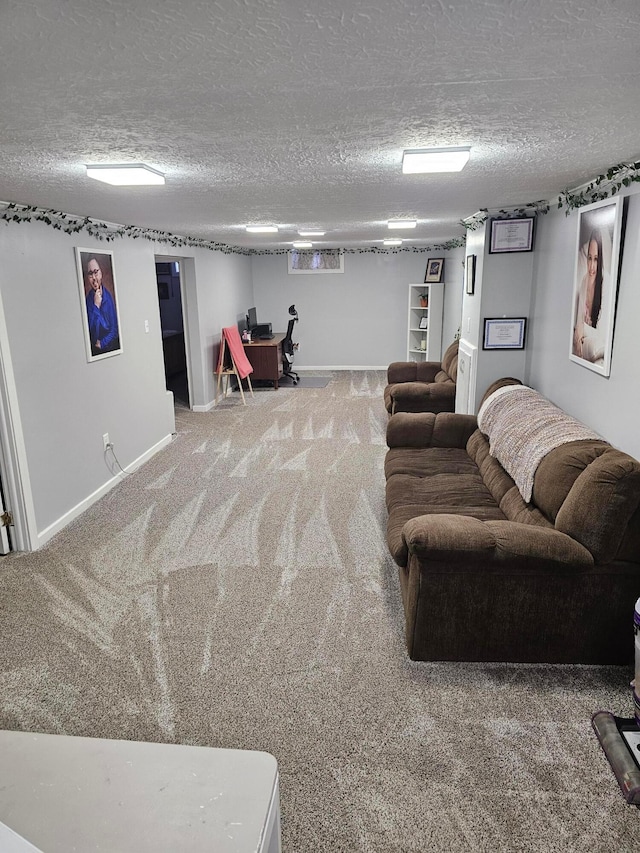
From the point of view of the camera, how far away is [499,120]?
1.79m

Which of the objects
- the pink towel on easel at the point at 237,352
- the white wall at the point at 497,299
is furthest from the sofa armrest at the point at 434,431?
the pink towel on easel at the point at 237,352

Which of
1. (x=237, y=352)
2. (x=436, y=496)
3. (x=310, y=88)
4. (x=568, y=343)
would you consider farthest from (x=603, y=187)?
(x=237, y=352)

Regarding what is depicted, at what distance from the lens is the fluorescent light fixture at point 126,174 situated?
7.57 feet

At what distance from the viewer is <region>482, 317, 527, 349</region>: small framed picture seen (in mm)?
4359

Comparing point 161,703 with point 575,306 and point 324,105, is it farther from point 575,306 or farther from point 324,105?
point 575,306

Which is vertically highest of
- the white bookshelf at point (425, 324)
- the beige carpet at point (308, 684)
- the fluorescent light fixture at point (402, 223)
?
the fluorescent light fixture at point (402, 223)

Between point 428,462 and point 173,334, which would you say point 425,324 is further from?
point 428,462

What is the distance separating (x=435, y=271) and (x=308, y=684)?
7.59m

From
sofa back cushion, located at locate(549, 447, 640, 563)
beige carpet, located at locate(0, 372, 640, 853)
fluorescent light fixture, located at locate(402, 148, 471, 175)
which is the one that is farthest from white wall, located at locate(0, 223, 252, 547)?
sofa back cushion, located at locate(549, 447, 640, 563)

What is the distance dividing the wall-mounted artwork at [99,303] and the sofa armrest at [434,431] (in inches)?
91.3

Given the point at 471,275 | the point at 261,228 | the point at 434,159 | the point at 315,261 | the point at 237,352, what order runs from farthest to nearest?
the point at 315,261, the point at 237,352, the point at 261,228, the point at 471,275, the point at 434,159

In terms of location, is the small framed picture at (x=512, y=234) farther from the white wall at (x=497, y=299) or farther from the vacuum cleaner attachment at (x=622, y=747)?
the vacuum cleaner attachment at (x=622, y=747)

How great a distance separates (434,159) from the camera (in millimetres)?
2246

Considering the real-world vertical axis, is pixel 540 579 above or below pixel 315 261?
below
